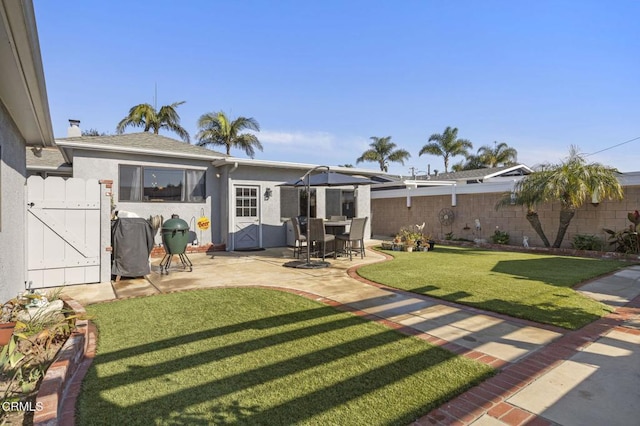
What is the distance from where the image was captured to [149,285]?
21.6 ft

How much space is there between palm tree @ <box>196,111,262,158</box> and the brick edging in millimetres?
23302

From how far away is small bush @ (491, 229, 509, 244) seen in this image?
1314 centimetres

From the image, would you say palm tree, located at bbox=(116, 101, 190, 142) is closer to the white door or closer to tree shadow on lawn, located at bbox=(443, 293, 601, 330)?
the white door

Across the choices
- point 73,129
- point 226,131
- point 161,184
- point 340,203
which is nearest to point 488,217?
point 340,203

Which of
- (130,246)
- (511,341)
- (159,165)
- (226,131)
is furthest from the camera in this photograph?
(226,131)

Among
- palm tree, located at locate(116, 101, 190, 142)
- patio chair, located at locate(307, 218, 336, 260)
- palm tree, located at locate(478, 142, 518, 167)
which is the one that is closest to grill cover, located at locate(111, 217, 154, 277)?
patio chair, located at locate(307, 218, 336, 260)

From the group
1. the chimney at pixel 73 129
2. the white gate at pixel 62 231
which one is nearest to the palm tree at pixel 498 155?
the chimney at pixel 73 129

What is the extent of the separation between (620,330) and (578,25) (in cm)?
1003

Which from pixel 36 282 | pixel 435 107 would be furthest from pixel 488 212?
pixel 36 282

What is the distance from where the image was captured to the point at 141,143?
11.3 metres

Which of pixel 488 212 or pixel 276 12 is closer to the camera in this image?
pixel 276 12

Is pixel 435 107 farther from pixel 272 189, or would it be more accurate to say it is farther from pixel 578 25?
pixel 272 189

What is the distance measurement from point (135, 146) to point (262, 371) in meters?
9.92

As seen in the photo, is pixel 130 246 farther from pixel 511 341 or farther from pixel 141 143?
pixel 511 341
